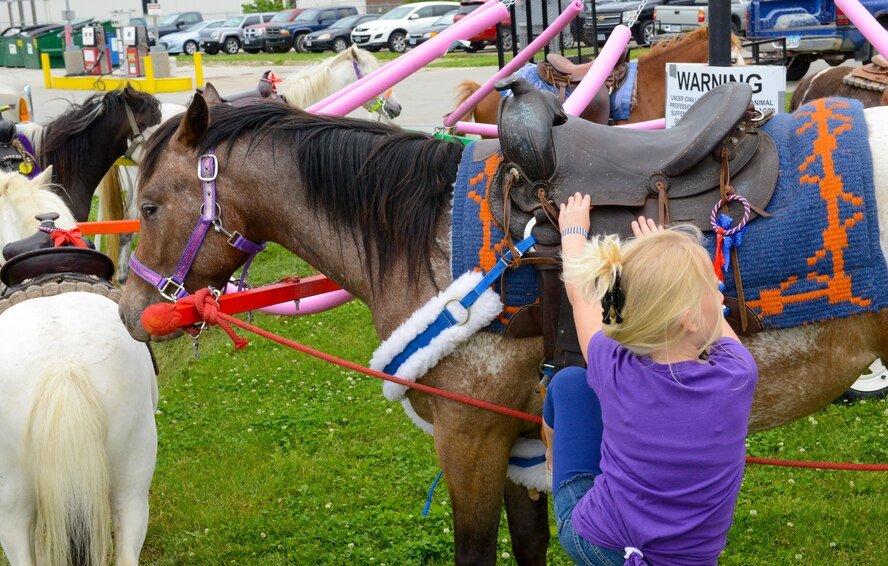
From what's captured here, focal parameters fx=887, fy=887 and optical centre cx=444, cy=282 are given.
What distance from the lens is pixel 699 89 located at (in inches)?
168

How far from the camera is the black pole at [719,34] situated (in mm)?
4258

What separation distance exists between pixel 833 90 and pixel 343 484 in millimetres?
4575

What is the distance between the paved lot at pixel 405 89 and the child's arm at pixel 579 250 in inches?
421

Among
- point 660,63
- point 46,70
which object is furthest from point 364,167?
point 46,70

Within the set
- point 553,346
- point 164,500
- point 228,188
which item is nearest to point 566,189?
point 553,346

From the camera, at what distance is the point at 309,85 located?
8766 mm

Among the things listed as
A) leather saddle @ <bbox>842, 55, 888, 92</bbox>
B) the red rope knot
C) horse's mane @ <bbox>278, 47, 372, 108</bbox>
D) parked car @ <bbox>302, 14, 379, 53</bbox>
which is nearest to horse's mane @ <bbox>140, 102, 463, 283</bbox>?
the red rope knot

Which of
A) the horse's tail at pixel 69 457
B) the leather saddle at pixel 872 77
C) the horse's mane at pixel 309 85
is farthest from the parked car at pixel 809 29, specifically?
the horse's tail at pixel 69 457

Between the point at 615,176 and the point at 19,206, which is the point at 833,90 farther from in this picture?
the point at 19,206

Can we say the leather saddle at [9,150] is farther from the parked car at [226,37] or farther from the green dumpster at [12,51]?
the parked car at [226,37]

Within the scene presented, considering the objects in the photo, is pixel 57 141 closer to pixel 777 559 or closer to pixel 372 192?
pixel 372 192

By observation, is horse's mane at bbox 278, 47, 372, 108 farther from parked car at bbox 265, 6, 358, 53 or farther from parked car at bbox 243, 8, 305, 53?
parked car at bbox 243, 8, 305, 53

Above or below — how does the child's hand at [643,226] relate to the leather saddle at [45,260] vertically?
above

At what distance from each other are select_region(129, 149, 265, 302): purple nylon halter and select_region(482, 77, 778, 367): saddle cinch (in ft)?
2.80
